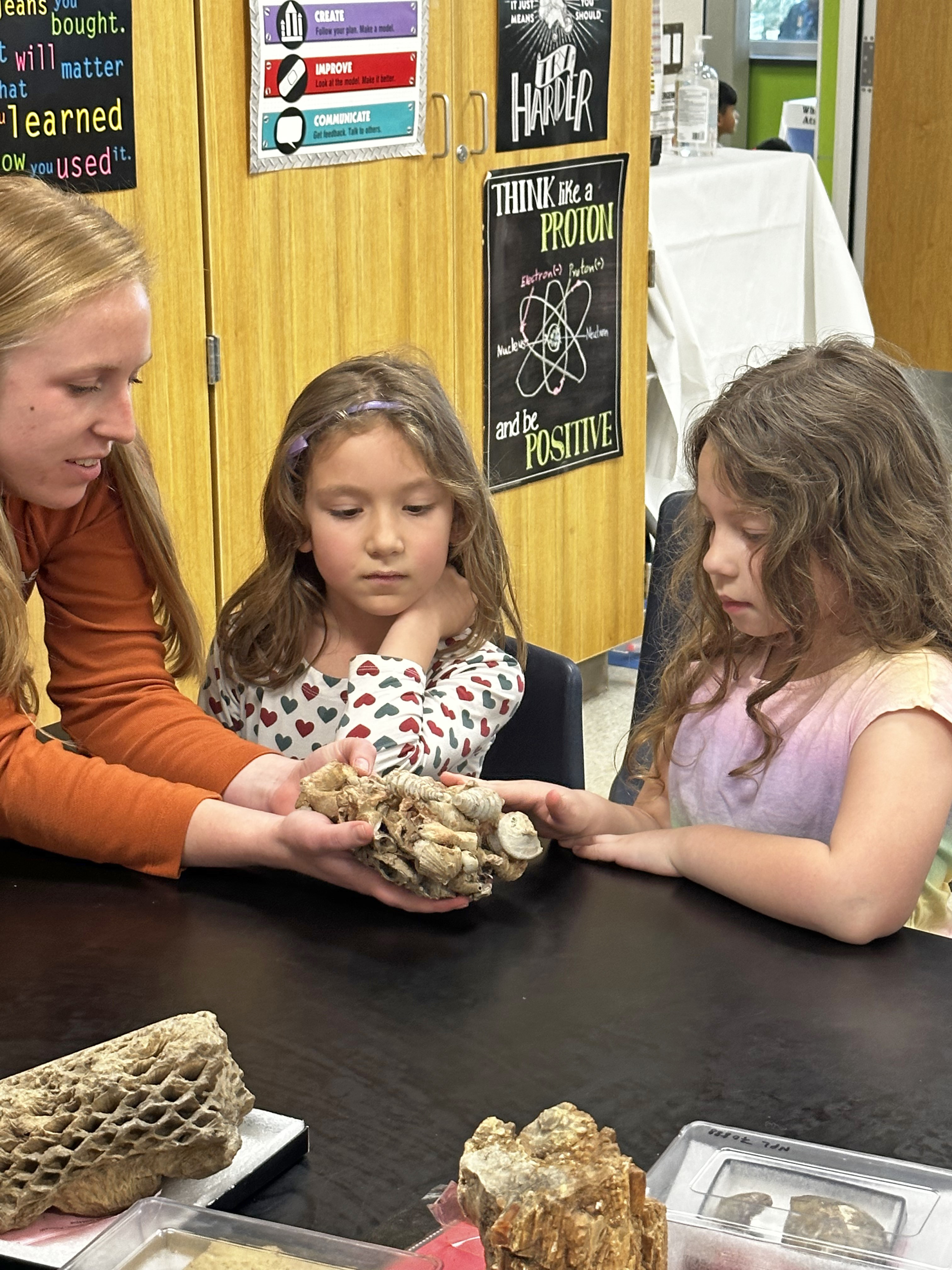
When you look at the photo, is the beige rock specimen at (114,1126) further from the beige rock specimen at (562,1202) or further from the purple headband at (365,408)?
the purple headband at (365,408)

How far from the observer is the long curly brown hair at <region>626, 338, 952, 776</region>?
140cm

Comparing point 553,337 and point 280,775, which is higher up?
point 553,337

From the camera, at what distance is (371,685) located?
62.7 inches

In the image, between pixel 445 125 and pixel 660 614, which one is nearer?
pixel 660 614

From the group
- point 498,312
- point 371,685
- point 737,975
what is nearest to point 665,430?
point 498,312

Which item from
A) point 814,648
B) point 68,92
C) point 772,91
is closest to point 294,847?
point 814,648

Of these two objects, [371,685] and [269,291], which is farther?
[269,291]

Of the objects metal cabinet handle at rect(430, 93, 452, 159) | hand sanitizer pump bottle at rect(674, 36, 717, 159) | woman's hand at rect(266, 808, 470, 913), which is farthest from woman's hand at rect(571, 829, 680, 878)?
hand sanitizer pump bottle at rect(674, 36, 717, 159)

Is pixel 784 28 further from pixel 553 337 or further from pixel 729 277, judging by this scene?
pixel 553 337

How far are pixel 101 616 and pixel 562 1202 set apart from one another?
108cm

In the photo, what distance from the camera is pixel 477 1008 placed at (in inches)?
41.0

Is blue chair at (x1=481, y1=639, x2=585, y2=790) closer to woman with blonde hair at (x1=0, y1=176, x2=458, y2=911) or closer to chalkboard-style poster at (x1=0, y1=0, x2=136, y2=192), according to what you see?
woman with blonde hair at (x1=0, y1=176, x2=458, y2=911)

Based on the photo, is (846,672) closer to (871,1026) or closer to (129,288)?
(871,1026)

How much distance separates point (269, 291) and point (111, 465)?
1.21 metres
